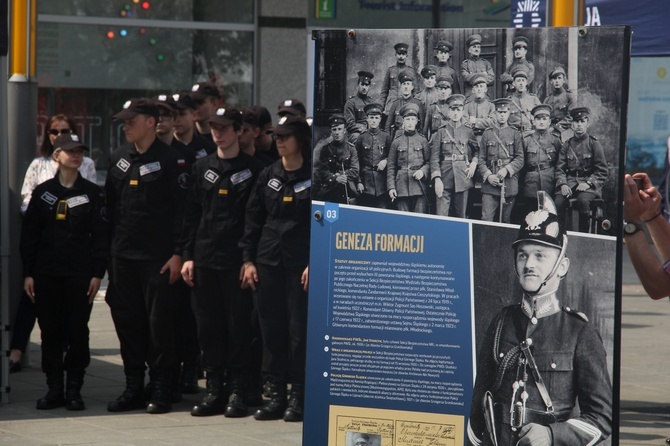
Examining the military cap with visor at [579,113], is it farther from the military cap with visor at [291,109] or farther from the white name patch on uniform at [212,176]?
the white name patch on uniform at [212,176]

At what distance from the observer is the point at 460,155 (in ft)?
16.1

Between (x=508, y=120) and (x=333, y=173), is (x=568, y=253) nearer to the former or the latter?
(x=508, y=120)

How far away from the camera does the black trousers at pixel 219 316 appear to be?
8.08 meters

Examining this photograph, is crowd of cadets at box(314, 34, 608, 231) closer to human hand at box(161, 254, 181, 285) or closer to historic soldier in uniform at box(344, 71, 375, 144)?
historic soldier in uniform at box(344, 71, 375, 144)

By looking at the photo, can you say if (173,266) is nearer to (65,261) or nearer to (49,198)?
(65,261)

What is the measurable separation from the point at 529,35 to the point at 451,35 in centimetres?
34

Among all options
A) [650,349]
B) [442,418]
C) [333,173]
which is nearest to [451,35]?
[333,173]

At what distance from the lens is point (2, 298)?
27.3 ft

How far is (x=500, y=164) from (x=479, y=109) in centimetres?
25

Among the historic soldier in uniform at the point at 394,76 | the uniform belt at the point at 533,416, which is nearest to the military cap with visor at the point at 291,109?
the historic soldier in uniform at the point at 394,76

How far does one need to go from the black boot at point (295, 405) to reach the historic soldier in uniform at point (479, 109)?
348 centimetres

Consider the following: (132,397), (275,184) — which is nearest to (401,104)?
(275,184)

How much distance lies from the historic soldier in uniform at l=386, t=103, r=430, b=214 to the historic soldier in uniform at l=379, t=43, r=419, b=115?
8 centimetres

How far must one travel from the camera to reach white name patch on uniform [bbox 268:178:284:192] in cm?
786
